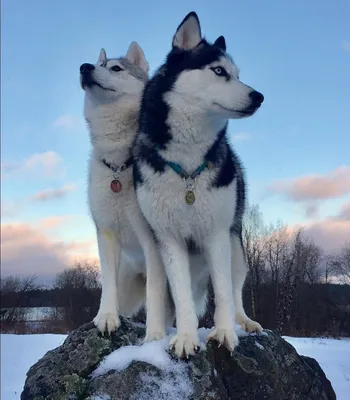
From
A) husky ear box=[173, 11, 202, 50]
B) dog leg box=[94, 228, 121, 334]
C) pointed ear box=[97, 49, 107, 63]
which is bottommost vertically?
dog leg box=[94, 228, 121, 334]

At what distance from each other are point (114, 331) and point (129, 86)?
7.23 feet

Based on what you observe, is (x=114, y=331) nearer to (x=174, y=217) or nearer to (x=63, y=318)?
(x=174, y=217)

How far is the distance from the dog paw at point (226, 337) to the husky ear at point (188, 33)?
2241 mm

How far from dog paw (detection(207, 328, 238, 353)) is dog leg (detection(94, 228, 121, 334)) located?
880 millimetres

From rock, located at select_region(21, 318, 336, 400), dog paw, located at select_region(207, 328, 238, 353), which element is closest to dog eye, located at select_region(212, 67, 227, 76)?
dog paw, located at select_region(207, 328, 238, 353)

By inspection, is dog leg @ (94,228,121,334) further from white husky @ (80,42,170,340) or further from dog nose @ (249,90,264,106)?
dog nose @ (249,90,264,106)

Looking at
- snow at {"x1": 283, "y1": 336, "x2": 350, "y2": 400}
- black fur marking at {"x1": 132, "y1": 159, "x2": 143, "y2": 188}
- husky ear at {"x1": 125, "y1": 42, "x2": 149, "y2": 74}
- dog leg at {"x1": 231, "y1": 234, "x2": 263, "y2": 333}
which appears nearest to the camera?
black fur marking at {"x1": 132, "y1": 159, "x2": 143, "y2": 188}

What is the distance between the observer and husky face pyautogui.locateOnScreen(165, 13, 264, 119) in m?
3.44

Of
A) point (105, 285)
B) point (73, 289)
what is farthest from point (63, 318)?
point (105, 285)

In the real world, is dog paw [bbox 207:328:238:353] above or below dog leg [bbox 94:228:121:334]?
below

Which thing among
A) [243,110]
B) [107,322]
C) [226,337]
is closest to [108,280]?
[107,322]

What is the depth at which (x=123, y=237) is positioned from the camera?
4.22 metres

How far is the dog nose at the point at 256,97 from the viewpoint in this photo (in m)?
3.42

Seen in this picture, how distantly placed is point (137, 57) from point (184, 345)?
2.91m
